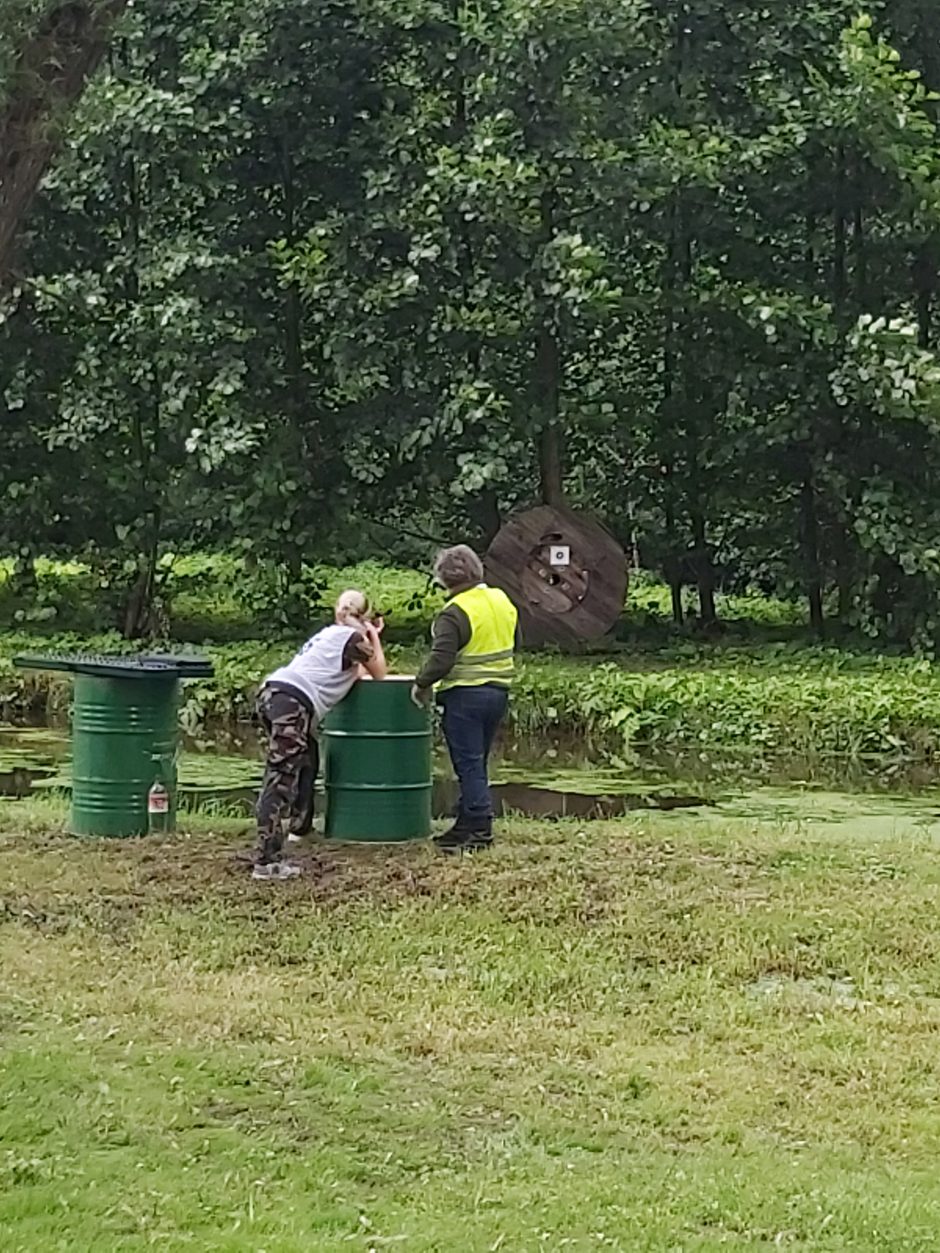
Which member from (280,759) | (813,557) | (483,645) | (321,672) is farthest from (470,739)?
(813,557)

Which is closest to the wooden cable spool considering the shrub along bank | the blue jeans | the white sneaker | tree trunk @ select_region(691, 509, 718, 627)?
the shrub along bank

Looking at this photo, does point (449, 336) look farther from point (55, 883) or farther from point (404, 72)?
point (55, 883)

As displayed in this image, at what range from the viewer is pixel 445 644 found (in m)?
8.78

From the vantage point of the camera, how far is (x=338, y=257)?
1758cm

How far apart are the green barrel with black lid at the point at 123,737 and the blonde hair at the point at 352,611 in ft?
2.34

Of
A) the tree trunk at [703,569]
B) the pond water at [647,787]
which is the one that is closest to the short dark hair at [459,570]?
the pond water at [647,787]

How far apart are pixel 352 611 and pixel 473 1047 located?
3.57 meters

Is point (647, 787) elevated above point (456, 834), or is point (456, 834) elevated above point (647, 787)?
point (456, 834)

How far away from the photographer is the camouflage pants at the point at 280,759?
27.5 ft

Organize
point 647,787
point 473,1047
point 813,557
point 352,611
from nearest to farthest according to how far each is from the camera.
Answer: point 473,1047, point 352,611, point 647,787, point 813,557

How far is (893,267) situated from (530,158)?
15.1 feet

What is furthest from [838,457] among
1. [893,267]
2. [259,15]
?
[259,15]

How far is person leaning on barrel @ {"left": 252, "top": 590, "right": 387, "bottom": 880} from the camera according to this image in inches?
333

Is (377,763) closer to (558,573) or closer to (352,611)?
(352,611)
